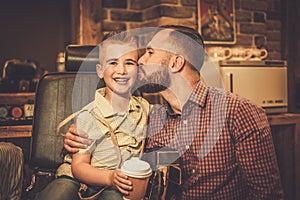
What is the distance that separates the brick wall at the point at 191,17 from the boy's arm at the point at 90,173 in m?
1.81

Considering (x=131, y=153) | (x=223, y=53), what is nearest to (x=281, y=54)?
(x=223, y=53)

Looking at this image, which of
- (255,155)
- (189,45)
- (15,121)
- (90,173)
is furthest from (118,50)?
(15,121)

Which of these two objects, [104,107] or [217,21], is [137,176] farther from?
[217,21]

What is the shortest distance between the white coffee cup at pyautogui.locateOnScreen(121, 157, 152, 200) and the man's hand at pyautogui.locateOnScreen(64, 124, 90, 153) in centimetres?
27

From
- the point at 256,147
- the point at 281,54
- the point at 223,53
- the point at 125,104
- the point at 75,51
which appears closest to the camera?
the point at 256,147

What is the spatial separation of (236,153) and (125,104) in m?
0.51

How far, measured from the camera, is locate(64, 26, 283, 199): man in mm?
1560

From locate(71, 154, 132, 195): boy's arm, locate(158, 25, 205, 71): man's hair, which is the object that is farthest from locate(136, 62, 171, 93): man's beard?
locate(71, 154, 132, 195): boy's arm

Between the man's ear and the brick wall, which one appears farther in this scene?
the brick wall

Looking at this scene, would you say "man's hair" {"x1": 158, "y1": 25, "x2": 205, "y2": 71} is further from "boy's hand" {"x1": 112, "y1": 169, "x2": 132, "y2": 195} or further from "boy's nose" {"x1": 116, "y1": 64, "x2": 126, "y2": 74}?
"boy's hand" {"x1": 112, "y1": 169, "x2": 132, "y2": 195}

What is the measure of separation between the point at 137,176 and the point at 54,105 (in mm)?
862

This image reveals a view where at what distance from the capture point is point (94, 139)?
1.57 m

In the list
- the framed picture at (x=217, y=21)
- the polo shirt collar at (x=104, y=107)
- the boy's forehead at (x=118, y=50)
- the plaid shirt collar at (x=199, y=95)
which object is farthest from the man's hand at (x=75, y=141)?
the framed picture at (x=217, y=21)

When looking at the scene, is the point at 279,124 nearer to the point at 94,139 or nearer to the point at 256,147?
the point at 256,147
